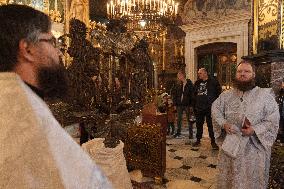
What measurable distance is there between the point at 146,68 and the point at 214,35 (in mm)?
9685

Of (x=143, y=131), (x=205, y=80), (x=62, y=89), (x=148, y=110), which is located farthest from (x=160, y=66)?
(x=62, y=89)

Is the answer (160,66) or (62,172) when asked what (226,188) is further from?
(160,66)

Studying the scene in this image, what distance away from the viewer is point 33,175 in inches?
33.8

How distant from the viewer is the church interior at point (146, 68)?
252cm

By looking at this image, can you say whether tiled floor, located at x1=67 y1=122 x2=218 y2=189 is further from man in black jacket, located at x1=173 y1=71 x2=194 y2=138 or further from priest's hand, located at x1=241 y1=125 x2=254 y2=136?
priest's hand, located at x1=241 y1=125 x2=254 y2=136

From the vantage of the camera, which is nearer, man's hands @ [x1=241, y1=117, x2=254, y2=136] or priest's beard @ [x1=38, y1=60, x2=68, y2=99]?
priest's beard @ [x1=38, y1=60, x2=68, y2=99]

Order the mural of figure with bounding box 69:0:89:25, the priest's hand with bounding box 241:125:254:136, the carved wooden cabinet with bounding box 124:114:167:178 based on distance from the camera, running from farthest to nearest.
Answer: the mural of figure with bounding box 69:0:89:25 → the carved wooden cabinet with bounding box 124:114:167:178 → the priest's hand with bounding box 241:125:254:136

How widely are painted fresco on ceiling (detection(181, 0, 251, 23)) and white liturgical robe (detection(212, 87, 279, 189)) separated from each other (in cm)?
853

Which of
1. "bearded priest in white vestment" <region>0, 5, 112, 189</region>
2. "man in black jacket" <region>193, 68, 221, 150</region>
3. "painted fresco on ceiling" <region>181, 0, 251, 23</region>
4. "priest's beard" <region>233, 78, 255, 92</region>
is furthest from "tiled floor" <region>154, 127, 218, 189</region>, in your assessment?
"painted fresco on ceiling" <region>181, 0, 251, 23</region>

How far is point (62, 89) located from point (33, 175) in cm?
43

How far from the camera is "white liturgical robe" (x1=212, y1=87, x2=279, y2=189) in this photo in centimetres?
307

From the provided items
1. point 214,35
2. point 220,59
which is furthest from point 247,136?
point 220,59

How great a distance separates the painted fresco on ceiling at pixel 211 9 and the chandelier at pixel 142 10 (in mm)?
5048

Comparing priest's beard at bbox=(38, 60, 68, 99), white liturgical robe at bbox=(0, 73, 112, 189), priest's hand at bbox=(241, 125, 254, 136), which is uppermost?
priest's beard at bbox=(38, 60, 68, 99)
